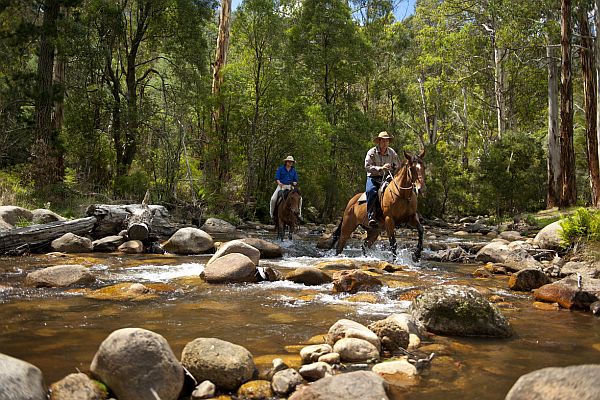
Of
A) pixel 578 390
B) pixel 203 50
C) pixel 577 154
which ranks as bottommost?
pixel 578 390

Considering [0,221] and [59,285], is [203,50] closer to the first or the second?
[0,221]

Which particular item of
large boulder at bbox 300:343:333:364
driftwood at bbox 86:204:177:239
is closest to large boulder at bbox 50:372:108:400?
large boulder at bbox 300:343:333:364

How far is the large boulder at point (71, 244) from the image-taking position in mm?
11141

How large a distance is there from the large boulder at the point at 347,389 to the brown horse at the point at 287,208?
39.0 feet

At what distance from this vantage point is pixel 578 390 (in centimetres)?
276

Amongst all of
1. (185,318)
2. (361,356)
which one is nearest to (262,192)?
(185,318)

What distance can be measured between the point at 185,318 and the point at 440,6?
84.9 ft

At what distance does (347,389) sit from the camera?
10.5ft

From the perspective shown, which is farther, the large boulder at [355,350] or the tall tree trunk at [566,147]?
the tall tree trunk at [566,147]

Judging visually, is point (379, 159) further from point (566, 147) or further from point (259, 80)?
point (566, 147)

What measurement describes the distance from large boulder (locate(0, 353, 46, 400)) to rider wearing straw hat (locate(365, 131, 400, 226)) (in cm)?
873

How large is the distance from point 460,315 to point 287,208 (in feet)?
34.5

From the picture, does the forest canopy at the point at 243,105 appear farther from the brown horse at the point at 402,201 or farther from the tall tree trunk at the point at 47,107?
the brown horse at the point at 402,201

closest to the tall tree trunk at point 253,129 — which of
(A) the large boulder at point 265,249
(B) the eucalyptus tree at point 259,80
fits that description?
(B) the eucalyptus tree at point 259,80
